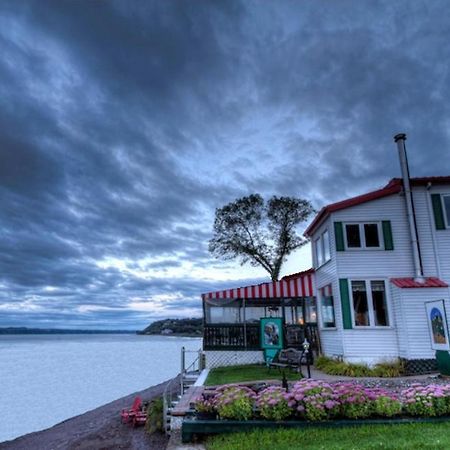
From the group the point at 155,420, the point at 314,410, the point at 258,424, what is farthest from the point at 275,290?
the point at 258,424

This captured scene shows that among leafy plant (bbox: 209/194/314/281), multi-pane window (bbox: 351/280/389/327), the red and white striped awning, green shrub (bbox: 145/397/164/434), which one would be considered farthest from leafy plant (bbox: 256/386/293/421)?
leafy plant (bbox: 209/194/314/281)

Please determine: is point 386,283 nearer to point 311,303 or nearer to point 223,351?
point 311,303

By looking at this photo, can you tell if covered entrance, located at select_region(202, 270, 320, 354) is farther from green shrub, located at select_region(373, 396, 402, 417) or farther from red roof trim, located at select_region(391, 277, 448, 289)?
green shrub, located at select_region(373, 396, 402, 417)

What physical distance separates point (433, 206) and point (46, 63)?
1678cm

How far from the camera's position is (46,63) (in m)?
15.5

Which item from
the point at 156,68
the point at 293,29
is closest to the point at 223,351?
the point at 156,68

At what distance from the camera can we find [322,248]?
699 inches

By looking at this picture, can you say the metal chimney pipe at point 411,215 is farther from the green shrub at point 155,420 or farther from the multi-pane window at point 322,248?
the green shrub at point 155,420

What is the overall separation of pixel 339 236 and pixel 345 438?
386 inches

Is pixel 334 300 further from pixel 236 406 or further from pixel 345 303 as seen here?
pixel 236 406

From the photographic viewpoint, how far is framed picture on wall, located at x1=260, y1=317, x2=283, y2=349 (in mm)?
17531

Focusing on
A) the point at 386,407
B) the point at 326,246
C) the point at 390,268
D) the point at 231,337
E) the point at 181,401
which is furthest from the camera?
the point at 231,337

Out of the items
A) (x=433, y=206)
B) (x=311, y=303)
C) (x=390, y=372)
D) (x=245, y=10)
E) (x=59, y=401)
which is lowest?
(x=59, y=401)

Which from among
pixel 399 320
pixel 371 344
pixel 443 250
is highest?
pixel 443 250
